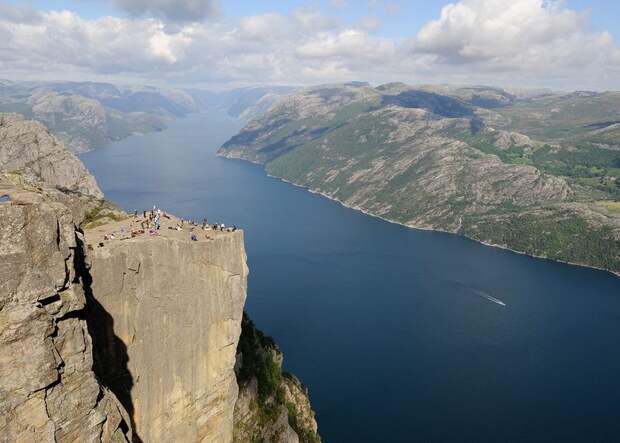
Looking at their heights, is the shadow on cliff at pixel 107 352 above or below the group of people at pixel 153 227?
below

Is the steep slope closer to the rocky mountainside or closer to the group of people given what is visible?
the rocky mountainside

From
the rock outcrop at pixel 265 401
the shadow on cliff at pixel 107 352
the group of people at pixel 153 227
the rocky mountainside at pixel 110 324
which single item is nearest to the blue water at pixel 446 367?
the rock outcrop at pixel 265 401

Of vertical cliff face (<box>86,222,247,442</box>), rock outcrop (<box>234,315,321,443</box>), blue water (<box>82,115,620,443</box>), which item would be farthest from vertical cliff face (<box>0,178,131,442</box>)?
blue water (<box>82,115,620,443</box>)

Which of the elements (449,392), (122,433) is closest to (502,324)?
(449,392)

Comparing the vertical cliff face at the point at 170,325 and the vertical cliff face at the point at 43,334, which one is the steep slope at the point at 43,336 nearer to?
the vertical cliff face at the point at 43,334

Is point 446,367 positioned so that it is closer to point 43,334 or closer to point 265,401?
point 265,401

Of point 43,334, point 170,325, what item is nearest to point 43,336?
point 43,334

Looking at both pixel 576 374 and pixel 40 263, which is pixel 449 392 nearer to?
pixel 576 374
